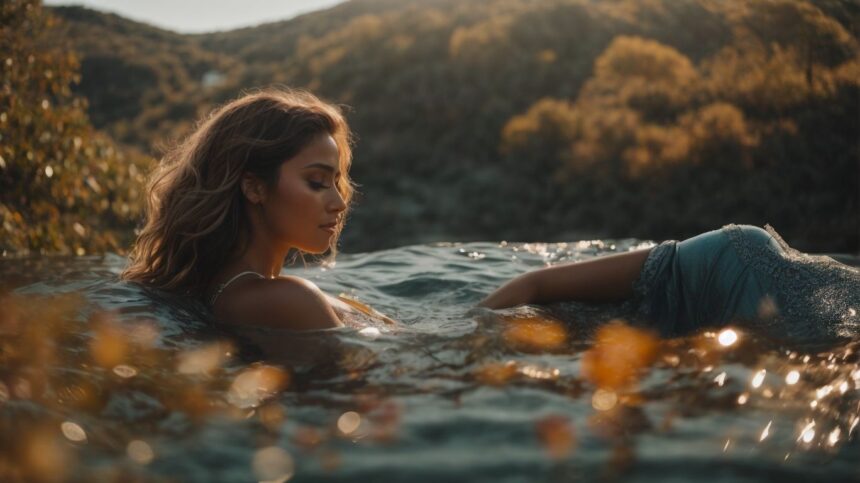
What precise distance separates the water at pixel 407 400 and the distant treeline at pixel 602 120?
4475 mm

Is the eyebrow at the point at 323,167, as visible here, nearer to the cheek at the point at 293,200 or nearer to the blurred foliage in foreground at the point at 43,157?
the cheek at the point at 293,200

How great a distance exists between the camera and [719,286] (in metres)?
4.18

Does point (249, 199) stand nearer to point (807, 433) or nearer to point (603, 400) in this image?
point (603, 400)

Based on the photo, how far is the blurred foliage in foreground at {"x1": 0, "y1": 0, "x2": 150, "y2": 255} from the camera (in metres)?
7.59

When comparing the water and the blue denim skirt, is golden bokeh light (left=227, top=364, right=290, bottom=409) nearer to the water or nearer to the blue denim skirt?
the water

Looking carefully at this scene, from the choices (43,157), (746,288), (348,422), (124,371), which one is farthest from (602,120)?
(348,422)

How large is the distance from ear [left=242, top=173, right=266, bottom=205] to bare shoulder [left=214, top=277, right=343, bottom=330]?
0.47 metres

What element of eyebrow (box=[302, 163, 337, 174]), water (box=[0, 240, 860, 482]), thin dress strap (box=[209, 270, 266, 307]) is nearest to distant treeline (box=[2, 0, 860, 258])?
thin dress strap (box=[209, 270, 266, 307])

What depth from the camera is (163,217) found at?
4.25 m

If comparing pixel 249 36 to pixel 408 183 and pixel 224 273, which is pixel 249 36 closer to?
pixel 408 183

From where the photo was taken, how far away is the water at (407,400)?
2209mm

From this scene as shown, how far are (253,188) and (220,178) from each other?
181mm

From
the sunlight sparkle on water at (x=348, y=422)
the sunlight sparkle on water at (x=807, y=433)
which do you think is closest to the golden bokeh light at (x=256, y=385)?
the sunlight sparkle on water at (x=348, y=422)

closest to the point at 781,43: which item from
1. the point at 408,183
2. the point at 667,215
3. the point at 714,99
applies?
the point at 714,99
